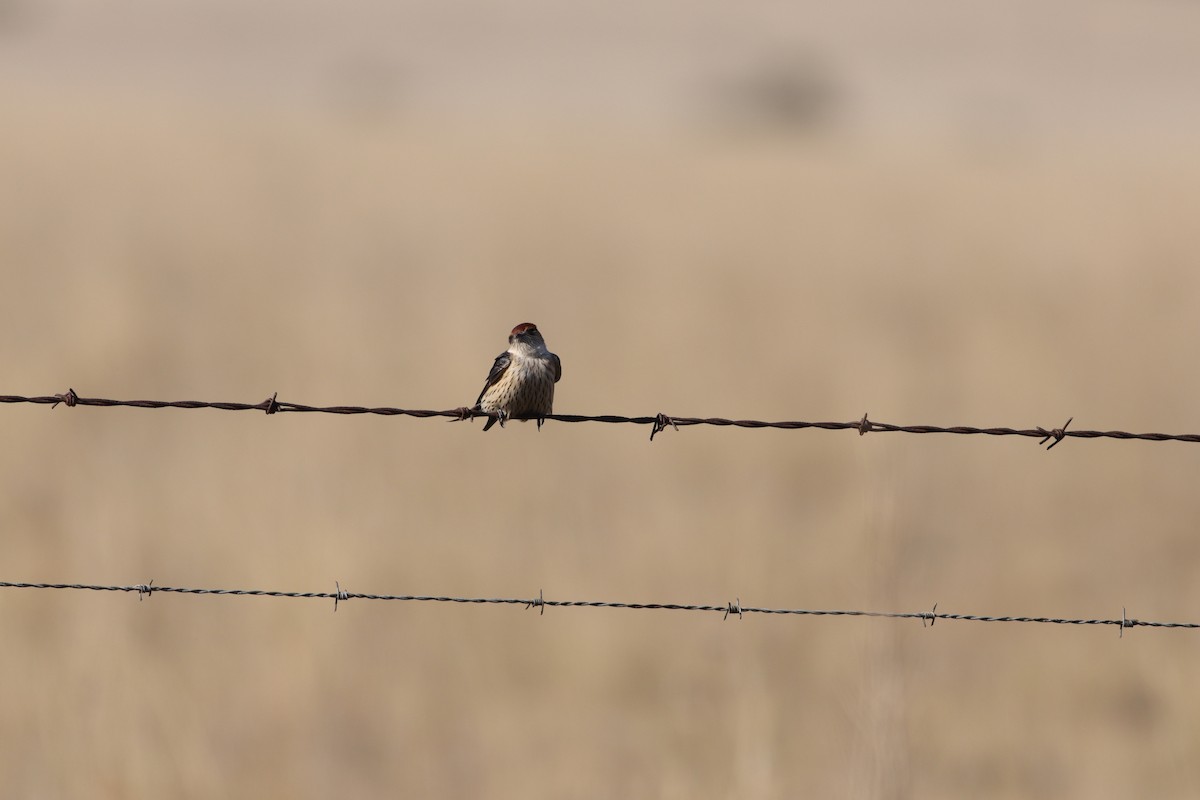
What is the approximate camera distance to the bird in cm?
568

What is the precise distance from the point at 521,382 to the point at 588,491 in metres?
4.19

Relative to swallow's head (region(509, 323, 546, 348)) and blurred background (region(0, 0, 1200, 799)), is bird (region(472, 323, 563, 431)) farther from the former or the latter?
blurred background (region(0, 0, 1200, 799))

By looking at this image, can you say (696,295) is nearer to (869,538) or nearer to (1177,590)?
(1177,590)

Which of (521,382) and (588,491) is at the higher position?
(588,491)

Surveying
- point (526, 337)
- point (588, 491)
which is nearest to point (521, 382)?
point (526, 337)

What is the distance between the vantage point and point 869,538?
5785mm

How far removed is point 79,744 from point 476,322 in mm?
8440

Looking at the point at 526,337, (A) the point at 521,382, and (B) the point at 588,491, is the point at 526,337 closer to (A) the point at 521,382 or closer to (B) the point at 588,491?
(A) the point at 521,382

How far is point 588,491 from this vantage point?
979 cm

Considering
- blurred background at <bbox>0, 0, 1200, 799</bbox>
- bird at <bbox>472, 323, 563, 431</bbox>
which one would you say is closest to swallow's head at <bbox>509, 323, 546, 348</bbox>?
bird at <bbox>472, 323, 563, 431</bbox>

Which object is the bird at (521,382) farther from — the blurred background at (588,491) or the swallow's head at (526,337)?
the blurred background at (588,491)

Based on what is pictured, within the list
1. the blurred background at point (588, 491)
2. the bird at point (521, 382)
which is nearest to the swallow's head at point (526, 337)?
the bird at point (521, 382)

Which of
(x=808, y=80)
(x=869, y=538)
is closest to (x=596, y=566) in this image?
(x=869, y=538)

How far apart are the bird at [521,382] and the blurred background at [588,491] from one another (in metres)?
1.46
